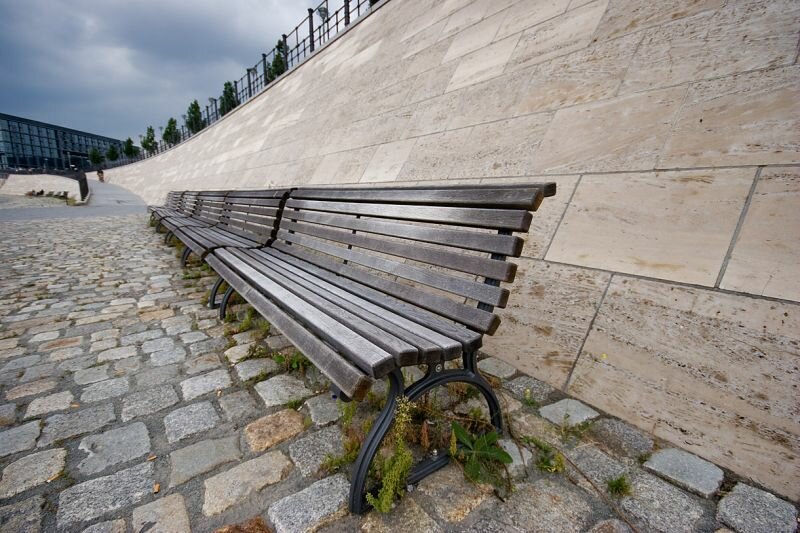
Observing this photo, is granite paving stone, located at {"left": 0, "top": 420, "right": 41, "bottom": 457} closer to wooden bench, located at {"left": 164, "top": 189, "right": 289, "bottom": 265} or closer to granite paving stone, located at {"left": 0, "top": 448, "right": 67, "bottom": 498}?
granite paving stone, located at {"left": 0, "top": 448, "right": 67, "bottom": 498}

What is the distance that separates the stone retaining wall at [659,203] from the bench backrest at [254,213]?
136 cm

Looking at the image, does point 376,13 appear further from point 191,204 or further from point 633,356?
point 633,356

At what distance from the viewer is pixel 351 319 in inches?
66.7

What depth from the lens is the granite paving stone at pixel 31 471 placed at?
147cm

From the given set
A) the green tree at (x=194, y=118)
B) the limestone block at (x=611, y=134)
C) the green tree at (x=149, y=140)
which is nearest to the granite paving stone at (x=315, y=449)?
the limestone block at (x=611, y=134)

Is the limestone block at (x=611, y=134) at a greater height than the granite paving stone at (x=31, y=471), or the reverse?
the limestone block at (x=611, y=134)

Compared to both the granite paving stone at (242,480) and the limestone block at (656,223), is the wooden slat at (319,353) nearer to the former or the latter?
the granite paving stone at (242,480)

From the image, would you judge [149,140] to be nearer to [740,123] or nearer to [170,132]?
[170,132]

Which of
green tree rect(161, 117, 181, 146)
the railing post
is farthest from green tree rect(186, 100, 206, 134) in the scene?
the railing post

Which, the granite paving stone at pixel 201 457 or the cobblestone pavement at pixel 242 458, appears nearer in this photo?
the cobblestone pavement at pixel 242 458

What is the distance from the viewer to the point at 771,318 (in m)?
1.54

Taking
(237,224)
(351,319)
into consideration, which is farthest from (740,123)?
(237,224)

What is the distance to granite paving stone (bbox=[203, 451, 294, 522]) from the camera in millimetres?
1396

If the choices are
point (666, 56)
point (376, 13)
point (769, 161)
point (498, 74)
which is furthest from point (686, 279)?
point (376, 13)
